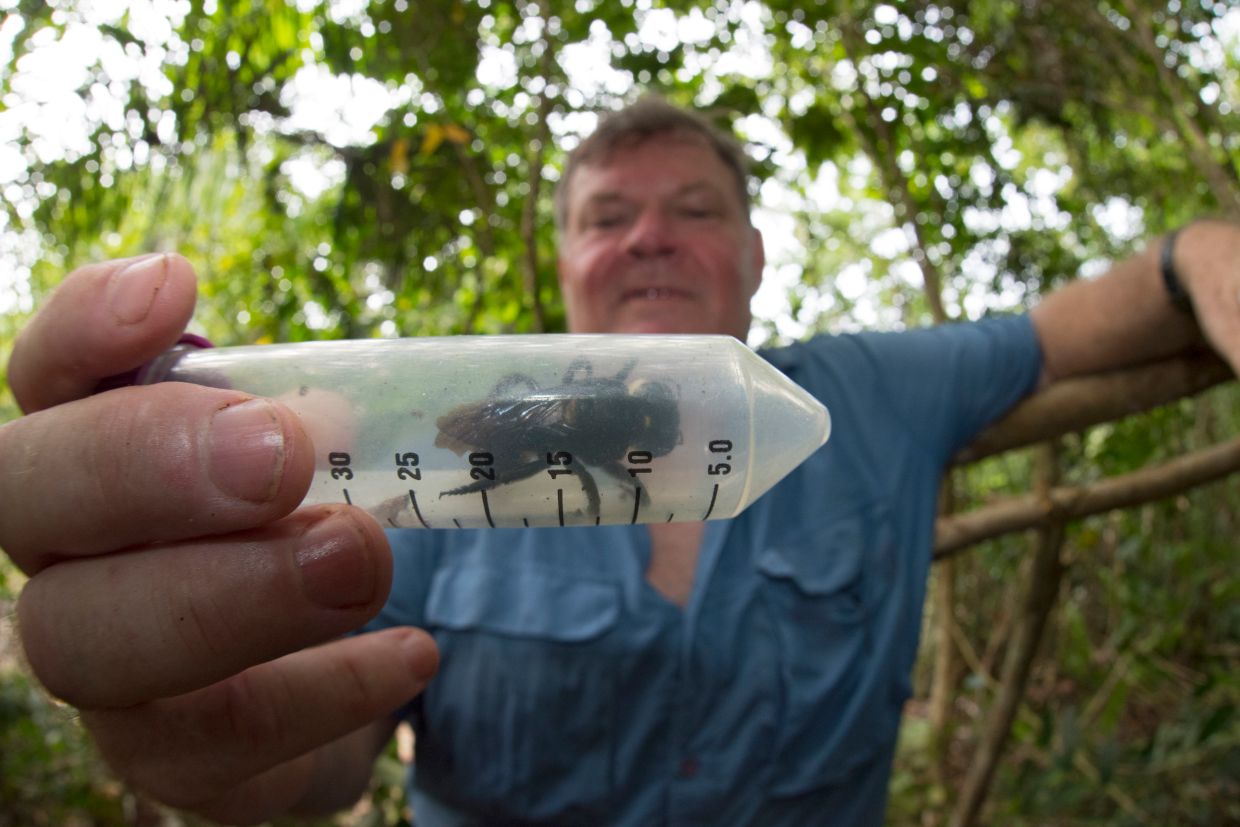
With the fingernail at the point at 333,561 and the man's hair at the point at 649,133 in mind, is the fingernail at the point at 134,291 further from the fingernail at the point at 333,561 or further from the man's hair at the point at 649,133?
the man's hair at the point at 649,133

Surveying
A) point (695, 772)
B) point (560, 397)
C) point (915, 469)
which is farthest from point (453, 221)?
point (560, 397)

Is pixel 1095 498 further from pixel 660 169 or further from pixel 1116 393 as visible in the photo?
pixel 660 169

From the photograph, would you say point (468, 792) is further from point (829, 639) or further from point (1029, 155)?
point (1029, 155)

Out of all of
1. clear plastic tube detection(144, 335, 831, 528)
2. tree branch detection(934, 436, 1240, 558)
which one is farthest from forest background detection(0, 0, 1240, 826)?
clear plastic tube detection(144, 335, 831, 528)

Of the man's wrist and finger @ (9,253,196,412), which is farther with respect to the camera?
the man's wrist

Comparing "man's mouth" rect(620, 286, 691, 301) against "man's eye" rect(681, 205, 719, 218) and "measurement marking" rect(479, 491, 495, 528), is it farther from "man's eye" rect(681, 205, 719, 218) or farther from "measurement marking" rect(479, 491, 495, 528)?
"measurement marking" rect(479, 491, 495, 528)

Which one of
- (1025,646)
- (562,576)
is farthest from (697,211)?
(1025,646)
